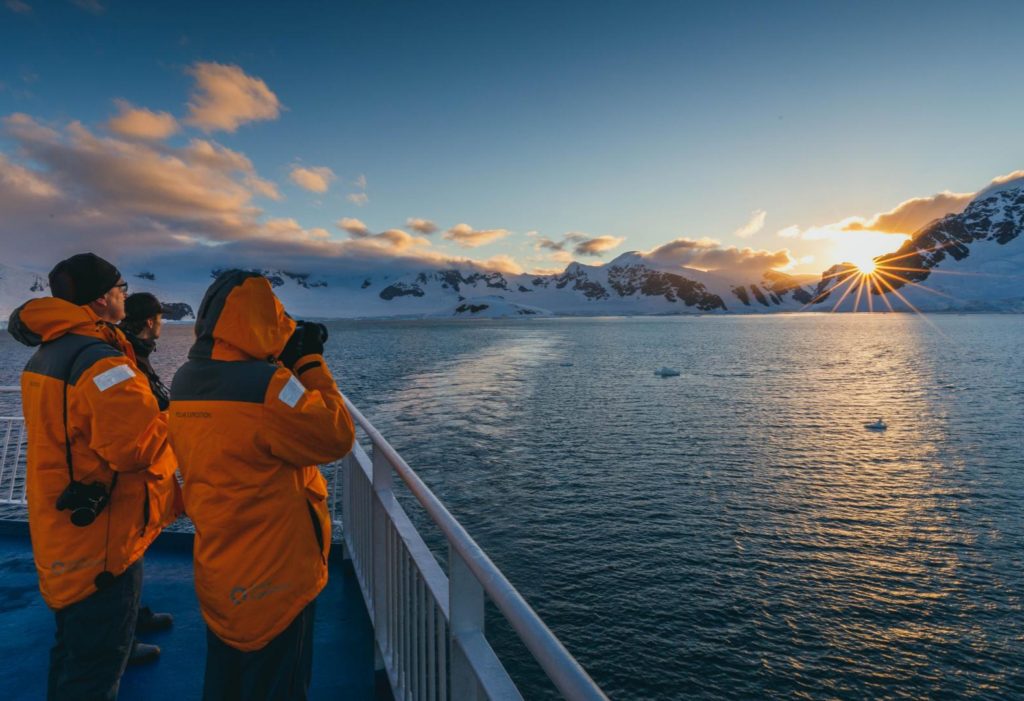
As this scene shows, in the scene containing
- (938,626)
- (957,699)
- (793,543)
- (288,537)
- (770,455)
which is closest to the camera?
(288,537)

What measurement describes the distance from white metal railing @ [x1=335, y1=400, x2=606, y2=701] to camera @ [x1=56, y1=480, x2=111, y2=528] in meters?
1.43

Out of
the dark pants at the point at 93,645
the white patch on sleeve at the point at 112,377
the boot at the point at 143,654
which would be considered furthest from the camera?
the boot at the point at 143,654

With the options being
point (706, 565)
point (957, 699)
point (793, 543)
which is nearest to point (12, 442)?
point (706, 565)

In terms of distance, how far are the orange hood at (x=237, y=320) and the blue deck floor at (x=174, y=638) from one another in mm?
2898

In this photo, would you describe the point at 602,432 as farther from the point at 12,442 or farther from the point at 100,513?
the point at 12,442

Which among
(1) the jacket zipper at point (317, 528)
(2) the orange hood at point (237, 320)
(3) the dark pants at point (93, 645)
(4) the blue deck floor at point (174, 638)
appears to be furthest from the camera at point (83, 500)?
(4) the blue deck floor at point (174, 638)

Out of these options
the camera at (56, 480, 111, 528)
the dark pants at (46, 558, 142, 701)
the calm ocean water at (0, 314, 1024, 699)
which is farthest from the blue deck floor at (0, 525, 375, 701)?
the calm ocean water at (0, 314, 1024, 699)

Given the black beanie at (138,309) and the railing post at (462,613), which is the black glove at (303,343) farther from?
the black beanie at (138,309)

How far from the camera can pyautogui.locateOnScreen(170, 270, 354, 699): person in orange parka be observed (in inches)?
96.0

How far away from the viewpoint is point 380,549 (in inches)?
157

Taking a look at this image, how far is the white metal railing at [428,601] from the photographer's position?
173cm

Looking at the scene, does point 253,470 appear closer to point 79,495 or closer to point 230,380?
point 230,380

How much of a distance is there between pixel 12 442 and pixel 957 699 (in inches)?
1297

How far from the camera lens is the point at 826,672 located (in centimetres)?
889
